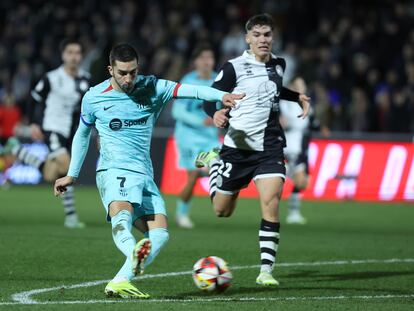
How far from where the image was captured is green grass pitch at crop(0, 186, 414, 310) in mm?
7770

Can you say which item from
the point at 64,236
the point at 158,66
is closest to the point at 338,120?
the point at 158,66

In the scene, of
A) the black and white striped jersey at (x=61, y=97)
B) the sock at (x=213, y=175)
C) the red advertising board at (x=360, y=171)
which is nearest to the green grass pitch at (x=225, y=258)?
the sock at (x=213, y=175)

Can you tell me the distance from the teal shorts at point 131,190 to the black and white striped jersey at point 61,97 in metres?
6.31

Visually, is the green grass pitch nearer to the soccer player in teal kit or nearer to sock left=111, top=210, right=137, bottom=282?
sock left=111, top=210, right=137, bottom=282

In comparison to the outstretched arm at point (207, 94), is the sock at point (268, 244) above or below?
below

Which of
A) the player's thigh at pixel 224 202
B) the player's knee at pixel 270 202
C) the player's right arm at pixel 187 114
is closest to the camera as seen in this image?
the player's knee at pixel 270 202

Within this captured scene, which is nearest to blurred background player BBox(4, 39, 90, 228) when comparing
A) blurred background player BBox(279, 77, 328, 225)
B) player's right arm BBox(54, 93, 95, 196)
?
blurred background player BBox(279, 77, 328, 225)

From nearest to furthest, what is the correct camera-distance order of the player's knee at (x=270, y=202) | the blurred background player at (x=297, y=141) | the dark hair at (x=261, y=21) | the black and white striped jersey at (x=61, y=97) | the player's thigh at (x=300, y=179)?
1. the player's knee at (x=270, y=202)
2. the dark hair at (x=261, y=21)
3. the black and white striped jersey at (x=61, y=97)
4. the player's thigh at (x=300, y=179)
5. the blurred background player at (x=297, y=141)

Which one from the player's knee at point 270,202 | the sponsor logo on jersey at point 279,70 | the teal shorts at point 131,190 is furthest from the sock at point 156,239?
the sponsor logo on jersey at point 279,70

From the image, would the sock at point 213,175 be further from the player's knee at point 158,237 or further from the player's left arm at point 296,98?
the player's knee at point 158,237

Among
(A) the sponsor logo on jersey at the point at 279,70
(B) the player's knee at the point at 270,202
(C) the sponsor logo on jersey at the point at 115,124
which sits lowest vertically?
(B) the player's knee at the point at 270,202

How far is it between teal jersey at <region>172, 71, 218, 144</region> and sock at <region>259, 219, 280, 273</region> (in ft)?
19.0

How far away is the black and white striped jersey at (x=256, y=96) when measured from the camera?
31.6 feet

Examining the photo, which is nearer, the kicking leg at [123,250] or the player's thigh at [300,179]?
the kicking leg at [123,250]
